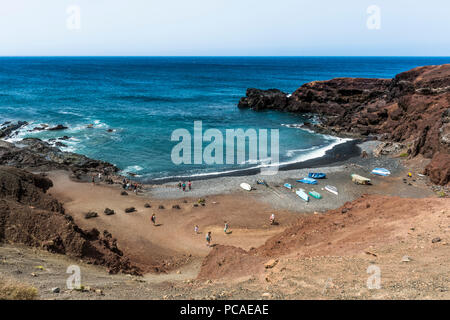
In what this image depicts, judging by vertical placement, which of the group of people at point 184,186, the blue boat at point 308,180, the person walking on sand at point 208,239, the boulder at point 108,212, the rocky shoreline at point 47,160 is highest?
the rocky shoreline at point 47,160

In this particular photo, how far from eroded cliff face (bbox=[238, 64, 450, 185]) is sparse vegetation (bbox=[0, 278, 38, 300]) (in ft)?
120

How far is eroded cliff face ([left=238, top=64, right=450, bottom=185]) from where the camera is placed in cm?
3594

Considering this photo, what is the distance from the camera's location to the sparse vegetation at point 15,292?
794 cm

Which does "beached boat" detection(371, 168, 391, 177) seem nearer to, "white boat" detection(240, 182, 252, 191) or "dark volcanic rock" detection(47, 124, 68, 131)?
"white boat" detection(240, 182, 252, 191)

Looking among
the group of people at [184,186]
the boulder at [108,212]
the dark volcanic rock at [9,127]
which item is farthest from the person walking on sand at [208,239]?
the dark volcanic rock at [9,127]

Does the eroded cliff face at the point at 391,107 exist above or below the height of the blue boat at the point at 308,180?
above

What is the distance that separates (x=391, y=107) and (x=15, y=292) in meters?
61.9

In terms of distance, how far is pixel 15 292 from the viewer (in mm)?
8180

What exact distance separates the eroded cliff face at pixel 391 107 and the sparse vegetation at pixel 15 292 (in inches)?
1434

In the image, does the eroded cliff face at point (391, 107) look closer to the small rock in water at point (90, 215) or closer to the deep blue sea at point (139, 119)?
the deep blue sea at point (139, 119)

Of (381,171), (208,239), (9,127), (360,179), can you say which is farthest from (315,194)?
(9,127)

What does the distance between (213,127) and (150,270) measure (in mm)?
44977

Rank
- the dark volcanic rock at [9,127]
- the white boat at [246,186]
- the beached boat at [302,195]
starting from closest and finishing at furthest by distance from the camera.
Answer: the beached boat at [302,195] < the white boat at [246,186] < the dark volcanic rock at [9,127]
